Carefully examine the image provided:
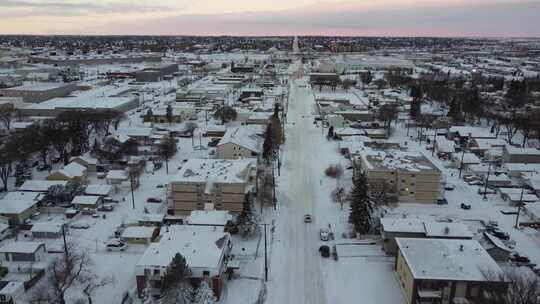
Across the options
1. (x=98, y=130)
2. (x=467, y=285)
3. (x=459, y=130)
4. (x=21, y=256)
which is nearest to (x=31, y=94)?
(x=98, y=130)

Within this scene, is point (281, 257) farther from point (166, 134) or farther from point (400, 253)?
point (166, 134)

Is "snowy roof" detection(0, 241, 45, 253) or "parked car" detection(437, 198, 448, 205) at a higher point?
"snowy roof" detection(0, 241, 45, 253)

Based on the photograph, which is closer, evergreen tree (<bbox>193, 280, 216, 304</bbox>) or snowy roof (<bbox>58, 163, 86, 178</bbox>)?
evergreen tree (<bbox>193, 280, 216, 304</bbox>)

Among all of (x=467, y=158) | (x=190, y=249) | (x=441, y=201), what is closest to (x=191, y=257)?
(x=190, y=249)

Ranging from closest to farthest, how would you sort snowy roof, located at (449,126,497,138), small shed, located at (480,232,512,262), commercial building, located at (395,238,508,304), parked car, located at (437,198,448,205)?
commercial building, located at (395,238,508,304)
small shed, located at (480,232,512,262)
parked car, located at (437,198,448,205)
snowy roof, located at (449,126,497,138)

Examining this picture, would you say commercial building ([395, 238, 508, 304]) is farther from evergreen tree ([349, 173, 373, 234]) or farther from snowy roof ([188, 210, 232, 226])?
snowy roof ([188, 210, 232, 226])

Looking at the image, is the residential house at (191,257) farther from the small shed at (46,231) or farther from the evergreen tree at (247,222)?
the small shed at (46,231)

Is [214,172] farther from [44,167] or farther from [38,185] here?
[44,167]

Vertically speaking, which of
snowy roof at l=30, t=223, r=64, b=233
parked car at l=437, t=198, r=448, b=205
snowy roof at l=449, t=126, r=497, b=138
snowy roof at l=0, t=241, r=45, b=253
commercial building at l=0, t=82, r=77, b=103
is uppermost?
commercial building at l=0, t=82, r=77, b=103

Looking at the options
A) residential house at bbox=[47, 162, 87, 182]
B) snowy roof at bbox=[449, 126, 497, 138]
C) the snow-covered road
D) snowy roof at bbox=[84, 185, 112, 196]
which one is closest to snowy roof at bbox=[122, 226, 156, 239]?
→ snowy roof at bbox=[84, 185, 112, 196]
